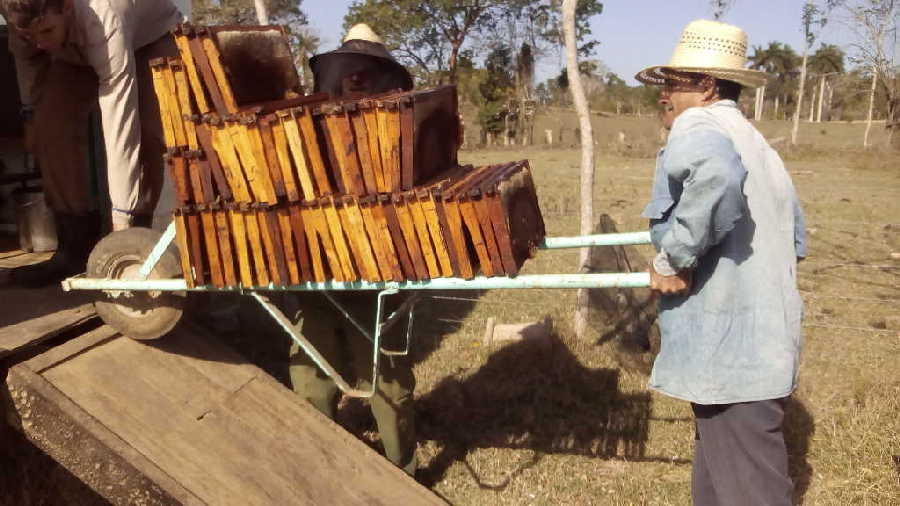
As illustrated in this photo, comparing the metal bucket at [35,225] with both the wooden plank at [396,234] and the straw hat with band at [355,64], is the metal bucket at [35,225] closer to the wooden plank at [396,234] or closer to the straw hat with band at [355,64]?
the straw hat with band at [355,64]

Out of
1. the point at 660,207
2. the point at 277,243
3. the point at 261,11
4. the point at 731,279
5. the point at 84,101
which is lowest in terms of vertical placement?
the point at 731,279

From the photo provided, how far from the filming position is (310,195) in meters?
2.87

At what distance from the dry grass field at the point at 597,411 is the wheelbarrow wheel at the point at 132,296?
4.74 ft

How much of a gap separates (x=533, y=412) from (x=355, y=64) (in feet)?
8.99

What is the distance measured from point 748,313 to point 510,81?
36829 mm

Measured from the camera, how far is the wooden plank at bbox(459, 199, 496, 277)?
274cm

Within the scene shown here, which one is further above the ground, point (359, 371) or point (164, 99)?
point (164, 99)

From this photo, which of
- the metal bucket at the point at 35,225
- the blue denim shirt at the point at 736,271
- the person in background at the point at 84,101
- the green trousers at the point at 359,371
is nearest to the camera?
the blue denim shirt at the point at 736,271

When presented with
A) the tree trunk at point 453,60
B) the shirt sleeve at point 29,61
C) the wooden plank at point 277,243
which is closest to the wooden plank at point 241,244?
the wooden plank at point 277,243

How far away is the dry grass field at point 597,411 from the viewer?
4211 millimetres

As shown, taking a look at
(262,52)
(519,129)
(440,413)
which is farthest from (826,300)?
(519,129)

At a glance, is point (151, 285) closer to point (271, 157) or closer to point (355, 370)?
point (271, 157)

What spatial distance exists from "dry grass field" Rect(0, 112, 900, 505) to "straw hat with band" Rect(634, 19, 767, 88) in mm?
2512

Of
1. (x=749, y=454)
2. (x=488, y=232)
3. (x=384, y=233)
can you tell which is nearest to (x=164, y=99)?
(x=384, y=233)
